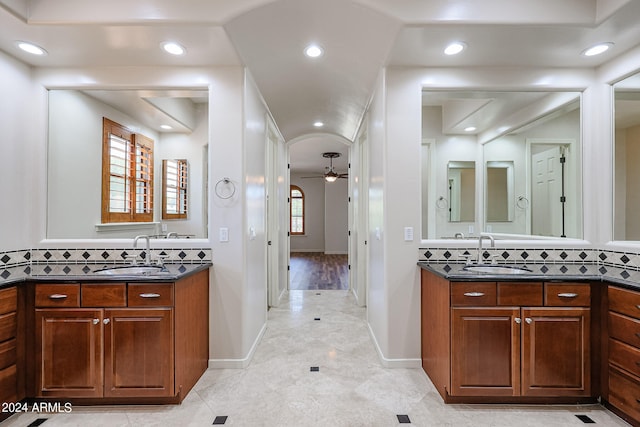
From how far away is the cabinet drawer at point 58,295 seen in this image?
209cm

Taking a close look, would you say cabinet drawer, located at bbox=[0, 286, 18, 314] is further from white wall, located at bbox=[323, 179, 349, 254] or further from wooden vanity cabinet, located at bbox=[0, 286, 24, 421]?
white wall, located at bbox=[323, 179, 349, 254]

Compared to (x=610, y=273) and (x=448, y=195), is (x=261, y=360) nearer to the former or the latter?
(x=448, y=195)

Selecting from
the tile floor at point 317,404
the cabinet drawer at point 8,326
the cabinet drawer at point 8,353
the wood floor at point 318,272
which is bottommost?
the tile floor at point 317,404

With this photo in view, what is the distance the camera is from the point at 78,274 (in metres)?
2.21

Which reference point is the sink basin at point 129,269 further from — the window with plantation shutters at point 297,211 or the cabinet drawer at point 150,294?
the window with plantation shutters at point 297,211

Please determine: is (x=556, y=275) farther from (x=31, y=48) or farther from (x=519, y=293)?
(x=31, y=48)

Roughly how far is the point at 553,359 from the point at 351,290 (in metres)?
3.43

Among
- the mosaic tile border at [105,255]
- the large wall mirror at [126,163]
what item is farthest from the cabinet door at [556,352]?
the large wall mirror at [126,163]

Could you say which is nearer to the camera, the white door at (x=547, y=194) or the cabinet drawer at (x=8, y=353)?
the cabinet drawer at (x=8, y=353)

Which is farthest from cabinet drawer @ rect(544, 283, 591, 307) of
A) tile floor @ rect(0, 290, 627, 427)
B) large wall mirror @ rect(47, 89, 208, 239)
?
large wall mirror @ rect(47, 89, 208, 239)

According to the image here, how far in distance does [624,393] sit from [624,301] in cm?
56

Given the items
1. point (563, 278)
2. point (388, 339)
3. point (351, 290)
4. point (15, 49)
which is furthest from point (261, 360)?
point (15, 49)

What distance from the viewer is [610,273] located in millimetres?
2330

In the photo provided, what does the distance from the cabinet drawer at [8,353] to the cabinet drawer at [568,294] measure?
11.4ft
